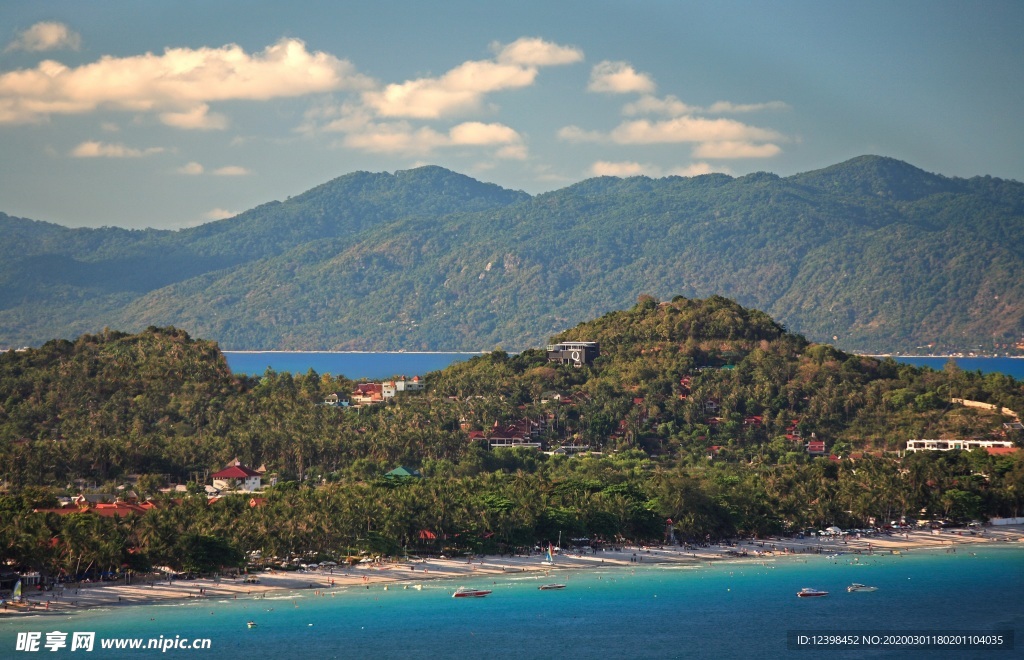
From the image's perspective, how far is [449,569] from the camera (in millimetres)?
93875

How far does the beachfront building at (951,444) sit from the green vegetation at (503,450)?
203 cm

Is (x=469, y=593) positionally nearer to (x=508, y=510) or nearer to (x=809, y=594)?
(x=508, y=510)

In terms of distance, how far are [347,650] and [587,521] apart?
1175 inches

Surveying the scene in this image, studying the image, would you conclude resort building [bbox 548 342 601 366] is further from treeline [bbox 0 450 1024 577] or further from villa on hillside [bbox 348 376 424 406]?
treeline [bbox 0 450 1024 577]

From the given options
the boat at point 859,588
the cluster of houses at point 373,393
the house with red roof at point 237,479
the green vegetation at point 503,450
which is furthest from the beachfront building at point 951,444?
the house with red roof at point 237,479

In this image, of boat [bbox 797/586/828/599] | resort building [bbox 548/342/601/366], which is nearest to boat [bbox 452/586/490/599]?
boat [bbox 797/586/828/599]

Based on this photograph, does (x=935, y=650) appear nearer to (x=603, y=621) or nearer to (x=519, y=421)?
(x=603, y=621)

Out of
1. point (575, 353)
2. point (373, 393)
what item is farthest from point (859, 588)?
point (373, 393)

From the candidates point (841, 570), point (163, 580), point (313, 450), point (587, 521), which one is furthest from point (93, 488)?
point (841, 570)

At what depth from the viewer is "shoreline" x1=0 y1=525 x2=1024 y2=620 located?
268 feet

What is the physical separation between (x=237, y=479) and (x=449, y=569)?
30290 millimetres

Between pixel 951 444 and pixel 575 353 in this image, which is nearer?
pixel 951 444

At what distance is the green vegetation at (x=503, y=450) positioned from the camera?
309 feet

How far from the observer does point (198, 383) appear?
14975cm
